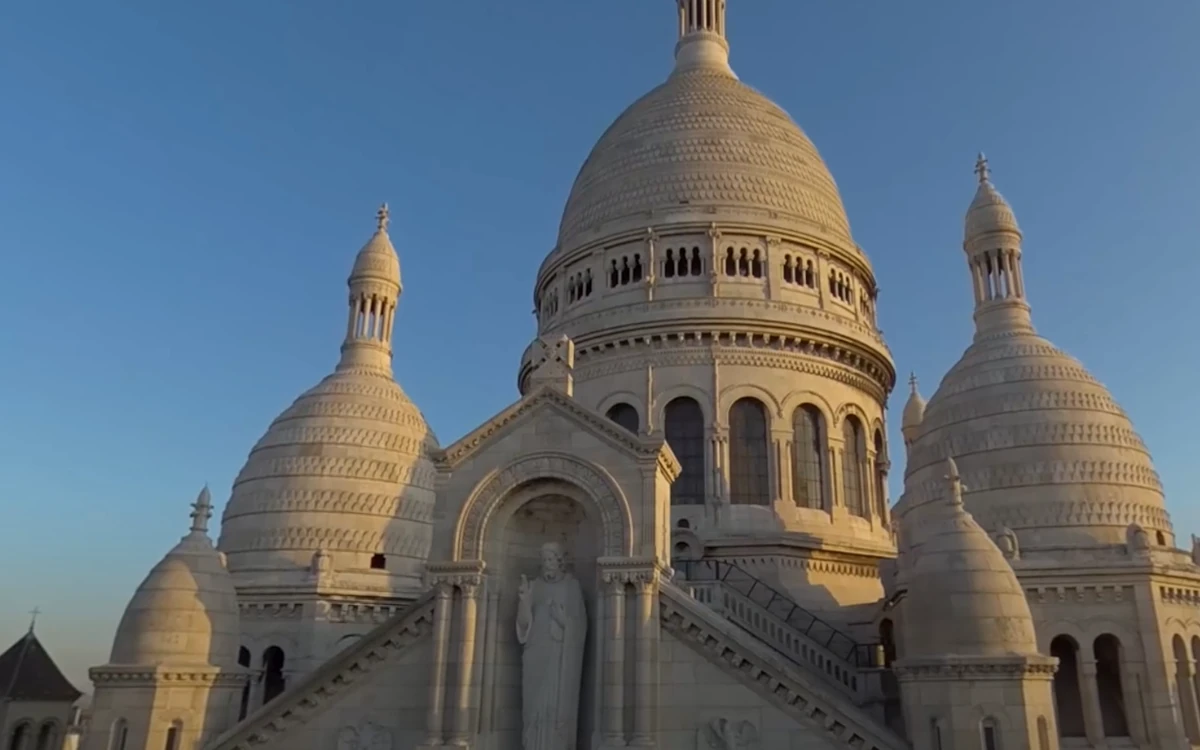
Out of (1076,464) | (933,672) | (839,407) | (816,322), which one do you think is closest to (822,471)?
(839,407)

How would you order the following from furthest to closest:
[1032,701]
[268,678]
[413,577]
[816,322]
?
[816,322] → [413,577] → [268,678] → [1032,701]

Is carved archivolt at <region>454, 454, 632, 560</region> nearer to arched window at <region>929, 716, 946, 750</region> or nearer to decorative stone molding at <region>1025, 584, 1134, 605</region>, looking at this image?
arched window at <region>929, 716, 946, 750</region>

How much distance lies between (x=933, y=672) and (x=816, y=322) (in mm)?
18861

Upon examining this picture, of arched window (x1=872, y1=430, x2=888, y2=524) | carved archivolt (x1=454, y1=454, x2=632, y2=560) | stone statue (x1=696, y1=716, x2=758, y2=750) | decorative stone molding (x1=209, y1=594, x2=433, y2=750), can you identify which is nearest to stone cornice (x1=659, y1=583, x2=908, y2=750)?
stone statue (x1=696, y1=716, x2=758, y2=750)

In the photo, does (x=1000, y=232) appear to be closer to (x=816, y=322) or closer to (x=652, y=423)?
(x=816, y=322)

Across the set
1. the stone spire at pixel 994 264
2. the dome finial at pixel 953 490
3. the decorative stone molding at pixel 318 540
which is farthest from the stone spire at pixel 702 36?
the dome finial at pixel 953 490

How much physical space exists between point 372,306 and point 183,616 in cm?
2067

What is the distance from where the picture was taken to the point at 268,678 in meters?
28.7

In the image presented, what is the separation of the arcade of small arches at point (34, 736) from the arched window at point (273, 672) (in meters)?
12.5

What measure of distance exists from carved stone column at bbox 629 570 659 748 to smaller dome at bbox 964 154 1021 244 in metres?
21.5

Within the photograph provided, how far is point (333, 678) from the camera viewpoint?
18188 mm

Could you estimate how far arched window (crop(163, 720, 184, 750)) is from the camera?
59.8 feet

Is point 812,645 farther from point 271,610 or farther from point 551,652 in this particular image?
point 271,610

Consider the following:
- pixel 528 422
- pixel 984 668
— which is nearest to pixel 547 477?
pixel 528 422
